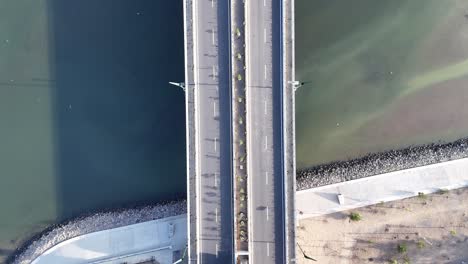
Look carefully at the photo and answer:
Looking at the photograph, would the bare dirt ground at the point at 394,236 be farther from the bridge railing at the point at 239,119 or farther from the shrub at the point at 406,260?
the bridge railing at the point at 239,119

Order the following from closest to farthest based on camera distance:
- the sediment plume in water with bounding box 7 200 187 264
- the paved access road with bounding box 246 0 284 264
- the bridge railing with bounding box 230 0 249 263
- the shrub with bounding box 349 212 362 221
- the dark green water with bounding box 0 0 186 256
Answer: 1. the bridge railing with bounding box 230 0 249 263
2. the paved access road with bounding box 246 0 284 264
3. the shrub with bounding box 349 212 362 221
4. the sediment plume in water with bounding box 7 200 187 264
5. the dark green water with bounding box 0 0 186 256

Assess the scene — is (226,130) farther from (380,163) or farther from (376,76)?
(376,76)

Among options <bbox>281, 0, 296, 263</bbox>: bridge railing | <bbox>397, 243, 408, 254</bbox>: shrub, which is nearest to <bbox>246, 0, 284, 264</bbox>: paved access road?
<bbox>281, 0, 296, 263</bbox>: bridge railing

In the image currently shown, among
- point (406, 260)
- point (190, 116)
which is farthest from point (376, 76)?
point (190, 116)

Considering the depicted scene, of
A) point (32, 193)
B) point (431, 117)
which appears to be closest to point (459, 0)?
point (431, 117)

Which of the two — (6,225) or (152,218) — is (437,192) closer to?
(152,218)

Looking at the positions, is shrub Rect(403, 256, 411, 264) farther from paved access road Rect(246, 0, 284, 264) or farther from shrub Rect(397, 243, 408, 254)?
paved access road Rect(246, 0, 284, 264)
